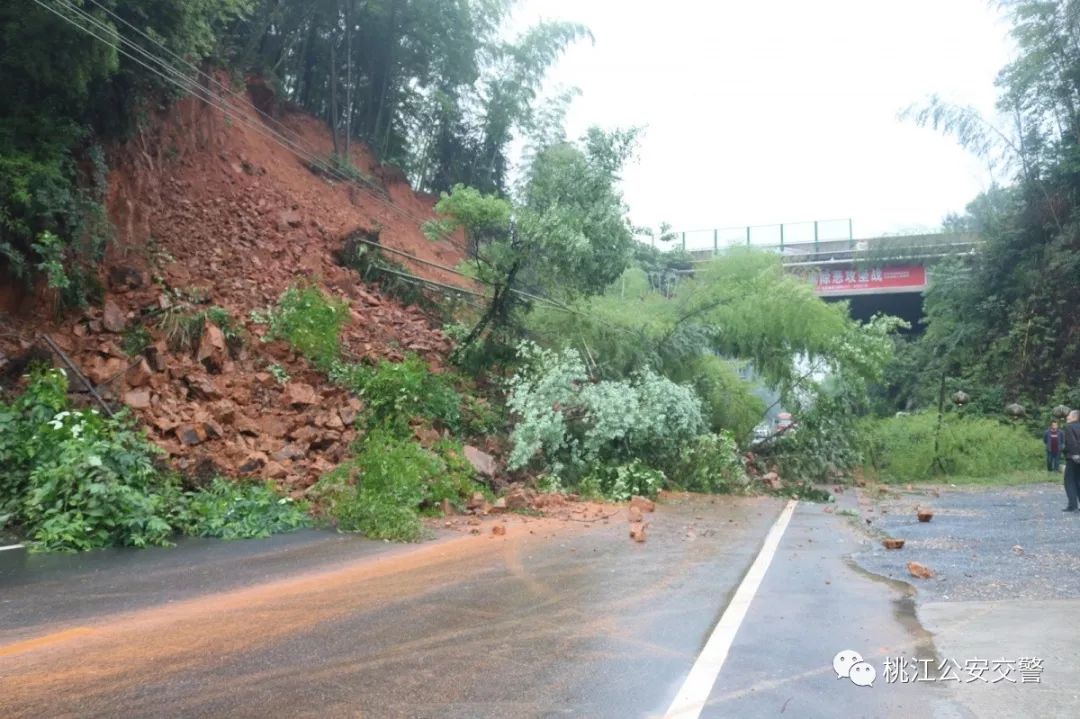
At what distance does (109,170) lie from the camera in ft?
49.3

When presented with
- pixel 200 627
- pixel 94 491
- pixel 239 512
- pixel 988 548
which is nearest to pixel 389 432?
pixel 239 512

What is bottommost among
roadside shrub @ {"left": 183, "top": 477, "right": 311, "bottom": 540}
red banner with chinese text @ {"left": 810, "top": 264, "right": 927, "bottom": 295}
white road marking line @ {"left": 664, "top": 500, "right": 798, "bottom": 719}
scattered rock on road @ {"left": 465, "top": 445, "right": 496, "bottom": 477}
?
white road marking line @ {"left": 664, "top": 500, "right": 798, "bottom": 719}

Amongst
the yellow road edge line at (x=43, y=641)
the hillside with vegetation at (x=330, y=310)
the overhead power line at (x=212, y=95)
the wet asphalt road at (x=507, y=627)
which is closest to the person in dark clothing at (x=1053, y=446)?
the hillside with vegetation at (x=330, y=310)

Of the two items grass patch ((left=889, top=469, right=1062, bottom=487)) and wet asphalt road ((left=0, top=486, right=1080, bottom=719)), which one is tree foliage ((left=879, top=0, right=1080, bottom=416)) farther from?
wet asphalt road ((left=0, top=486, right=1080, bottom=719))

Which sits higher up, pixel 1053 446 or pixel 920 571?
pixel 1053 446

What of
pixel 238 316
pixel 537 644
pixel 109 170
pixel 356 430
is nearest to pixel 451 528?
pixel 356 430

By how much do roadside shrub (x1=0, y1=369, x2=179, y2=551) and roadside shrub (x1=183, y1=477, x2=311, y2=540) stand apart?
299 mm

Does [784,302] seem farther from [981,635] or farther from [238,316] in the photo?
[981,635]

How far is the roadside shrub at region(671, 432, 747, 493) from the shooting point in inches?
667

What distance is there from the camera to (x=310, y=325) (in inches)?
628

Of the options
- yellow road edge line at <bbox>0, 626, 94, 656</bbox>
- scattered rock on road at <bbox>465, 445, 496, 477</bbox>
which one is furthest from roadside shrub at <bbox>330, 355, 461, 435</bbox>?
yellow road edge line at <bbox>0, 626, 94, 656</bbox>

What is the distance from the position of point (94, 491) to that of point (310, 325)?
700cm

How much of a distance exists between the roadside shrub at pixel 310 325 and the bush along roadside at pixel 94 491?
4421 mm

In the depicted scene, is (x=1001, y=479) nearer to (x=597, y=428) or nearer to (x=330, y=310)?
(x=597, y=428)
